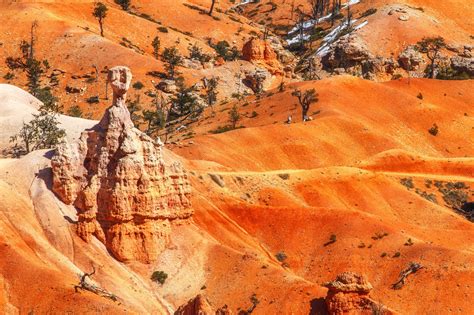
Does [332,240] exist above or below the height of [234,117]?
above

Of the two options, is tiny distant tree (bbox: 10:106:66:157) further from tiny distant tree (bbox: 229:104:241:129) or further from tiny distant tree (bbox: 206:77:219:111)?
tiny distant tree (bbox: 206:77:219:111)

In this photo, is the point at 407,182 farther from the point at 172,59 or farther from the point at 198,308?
the point at 172,59

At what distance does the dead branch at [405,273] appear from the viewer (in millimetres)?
52594

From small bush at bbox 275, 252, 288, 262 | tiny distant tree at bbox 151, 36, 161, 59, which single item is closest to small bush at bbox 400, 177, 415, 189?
small bush at bbox 275, 252, 288, 262

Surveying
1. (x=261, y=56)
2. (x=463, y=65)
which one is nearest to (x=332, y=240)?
(x=261, y=56)

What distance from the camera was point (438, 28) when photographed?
13325cm

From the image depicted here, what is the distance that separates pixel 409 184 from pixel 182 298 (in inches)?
1313

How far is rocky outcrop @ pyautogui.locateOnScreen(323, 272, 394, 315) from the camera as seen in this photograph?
4525 cm

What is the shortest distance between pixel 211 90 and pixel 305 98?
826 inches

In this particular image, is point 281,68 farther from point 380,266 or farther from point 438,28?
point 380,266

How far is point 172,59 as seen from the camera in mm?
116625

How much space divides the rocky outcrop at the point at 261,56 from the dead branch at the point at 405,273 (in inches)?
2854

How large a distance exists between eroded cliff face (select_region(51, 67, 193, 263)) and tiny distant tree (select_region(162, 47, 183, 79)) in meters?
64.1

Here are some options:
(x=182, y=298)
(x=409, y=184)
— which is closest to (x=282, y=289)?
(x=182, y=298)
